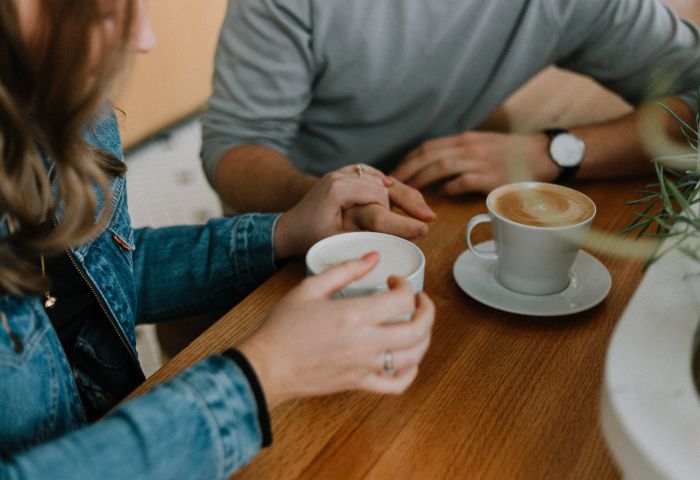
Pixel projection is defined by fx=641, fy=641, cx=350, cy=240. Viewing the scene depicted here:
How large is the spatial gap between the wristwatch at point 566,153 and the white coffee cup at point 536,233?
0.31 metres

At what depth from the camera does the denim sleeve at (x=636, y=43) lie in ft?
3.89

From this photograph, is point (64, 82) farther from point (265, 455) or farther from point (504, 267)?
point (504, 267)

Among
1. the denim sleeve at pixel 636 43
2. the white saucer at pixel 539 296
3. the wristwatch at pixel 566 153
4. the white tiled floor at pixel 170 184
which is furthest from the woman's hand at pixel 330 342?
the white tiled floor at pixel 170 184

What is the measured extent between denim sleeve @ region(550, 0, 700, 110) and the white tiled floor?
69.7 inches

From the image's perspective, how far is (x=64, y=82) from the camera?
583 mm

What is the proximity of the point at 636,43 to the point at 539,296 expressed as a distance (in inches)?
27.6

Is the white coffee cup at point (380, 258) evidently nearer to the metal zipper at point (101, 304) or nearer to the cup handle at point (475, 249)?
the cup handle at point (475, 249)

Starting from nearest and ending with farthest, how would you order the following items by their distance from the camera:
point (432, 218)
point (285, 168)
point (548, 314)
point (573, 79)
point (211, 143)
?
point (548, 314), point (432, 218), point (285, 168), point (211, 143), point (573, 79)

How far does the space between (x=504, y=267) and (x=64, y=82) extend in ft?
1.69

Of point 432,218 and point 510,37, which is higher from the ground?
point 510,37

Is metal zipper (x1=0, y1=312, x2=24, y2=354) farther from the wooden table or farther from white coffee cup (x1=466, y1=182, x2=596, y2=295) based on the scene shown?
white coffee cup (x1=466, y1=182, x2=596, y2=295)

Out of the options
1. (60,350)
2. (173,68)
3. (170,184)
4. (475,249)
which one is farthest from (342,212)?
(173,68)

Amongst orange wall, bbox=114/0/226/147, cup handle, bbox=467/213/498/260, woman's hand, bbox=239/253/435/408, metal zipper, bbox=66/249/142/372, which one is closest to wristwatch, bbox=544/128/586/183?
cup handle, bbox=467/213/498/260

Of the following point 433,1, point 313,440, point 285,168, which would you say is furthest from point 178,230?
point 433,1
